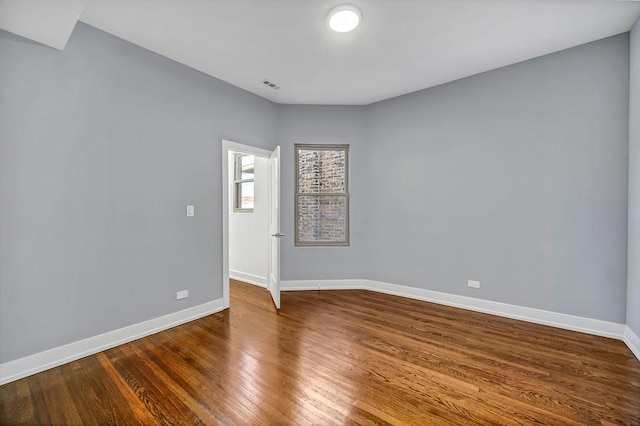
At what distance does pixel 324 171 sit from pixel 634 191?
3.44 meters

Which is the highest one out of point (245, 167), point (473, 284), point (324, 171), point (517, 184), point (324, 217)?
point (245, 167)

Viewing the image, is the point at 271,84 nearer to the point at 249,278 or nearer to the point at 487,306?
the point at 249,278

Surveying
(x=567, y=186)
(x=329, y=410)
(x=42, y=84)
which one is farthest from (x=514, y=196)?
(x=42, y=84)

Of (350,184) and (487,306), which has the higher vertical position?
(350,184)

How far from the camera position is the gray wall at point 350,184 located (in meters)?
4.34

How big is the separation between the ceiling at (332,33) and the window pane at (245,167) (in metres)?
1.70

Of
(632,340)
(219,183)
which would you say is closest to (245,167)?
(219,183)

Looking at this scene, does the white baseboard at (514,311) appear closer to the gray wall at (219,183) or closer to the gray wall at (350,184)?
the gray wall at (219,183)

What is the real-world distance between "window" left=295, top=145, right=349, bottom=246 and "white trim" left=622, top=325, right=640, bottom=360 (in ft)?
10.3

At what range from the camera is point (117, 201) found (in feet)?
8.52

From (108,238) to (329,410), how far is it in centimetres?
238

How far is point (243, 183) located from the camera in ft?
16.7

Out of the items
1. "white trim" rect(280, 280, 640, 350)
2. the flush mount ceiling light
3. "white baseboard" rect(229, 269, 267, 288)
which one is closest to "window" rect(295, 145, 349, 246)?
"white trim" rect(280, 280, 640, 350)

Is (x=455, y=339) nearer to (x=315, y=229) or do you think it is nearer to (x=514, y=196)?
(x=514, y=196)
